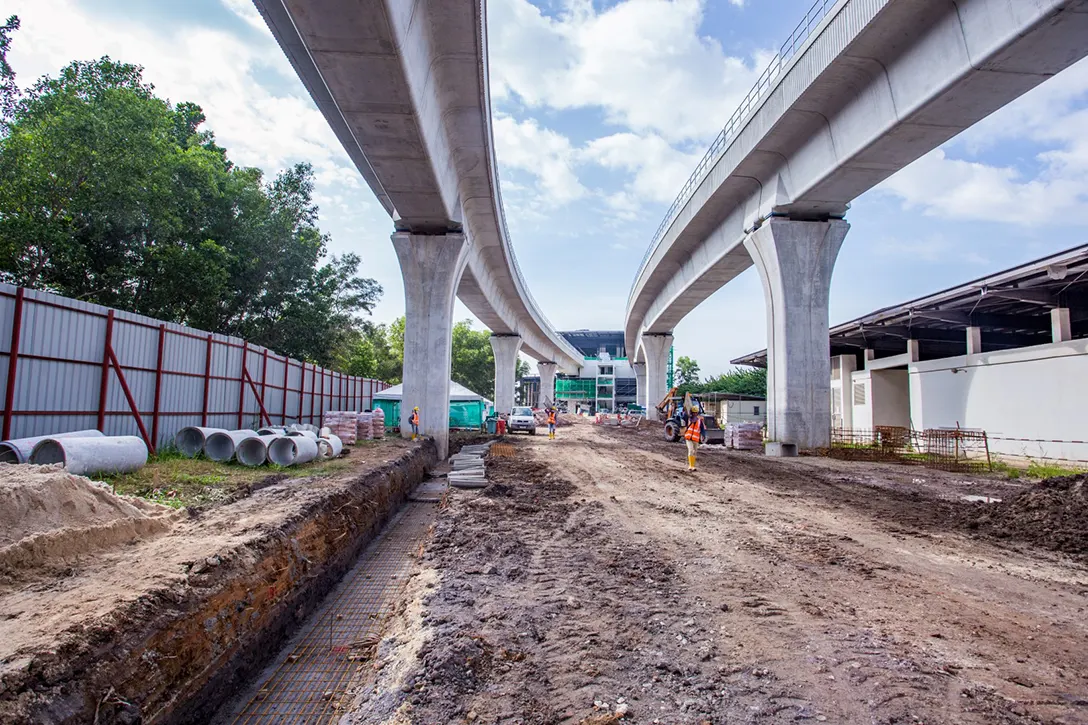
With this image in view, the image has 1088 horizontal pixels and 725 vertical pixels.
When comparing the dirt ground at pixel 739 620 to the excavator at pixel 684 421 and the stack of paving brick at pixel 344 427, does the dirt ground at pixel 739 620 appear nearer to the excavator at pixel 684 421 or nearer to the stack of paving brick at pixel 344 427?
the stack of paving brick at pixel 344 427

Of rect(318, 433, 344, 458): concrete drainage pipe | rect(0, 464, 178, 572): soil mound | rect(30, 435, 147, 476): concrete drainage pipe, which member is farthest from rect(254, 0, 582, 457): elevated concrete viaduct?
rect(0, 464, 178, 572): soil mound

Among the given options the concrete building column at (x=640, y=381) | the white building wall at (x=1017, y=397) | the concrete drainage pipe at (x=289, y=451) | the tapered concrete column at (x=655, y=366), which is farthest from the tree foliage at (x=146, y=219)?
the concrete building column at (x=640, y=381)

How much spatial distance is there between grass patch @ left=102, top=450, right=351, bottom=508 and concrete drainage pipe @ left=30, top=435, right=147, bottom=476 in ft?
0.63

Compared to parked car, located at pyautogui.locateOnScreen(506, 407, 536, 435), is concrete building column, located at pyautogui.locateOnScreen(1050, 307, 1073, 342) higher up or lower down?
higher up

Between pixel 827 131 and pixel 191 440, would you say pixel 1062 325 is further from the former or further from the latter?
pixel 191 440

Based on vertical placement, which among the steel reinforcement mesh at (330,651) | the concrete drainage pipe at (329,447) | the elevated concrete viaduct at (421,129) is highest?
the elevated concrete viaduct at (421,129)

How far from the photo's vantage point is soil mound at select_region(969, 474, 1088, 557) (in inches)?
307

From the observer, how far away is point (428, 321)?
791 inches

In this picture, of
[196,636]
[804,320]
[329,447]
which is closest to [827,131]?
[804,320]

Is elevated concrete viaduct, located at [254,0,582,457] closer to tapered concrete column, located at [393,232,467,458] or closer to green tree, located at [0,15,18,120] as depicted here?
tapered concrete column, located at [393,232,467,458]

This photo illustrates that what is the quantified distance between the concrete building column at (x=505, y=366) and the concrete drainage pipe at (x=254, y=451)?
30.9m

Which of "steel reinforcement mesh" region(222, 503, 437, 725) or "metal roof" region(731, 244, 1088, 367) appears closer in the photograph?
"steel reinforcement mesh" region(222, 503, 437, 725)

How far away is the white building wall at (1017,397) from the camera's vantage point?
55.6ft

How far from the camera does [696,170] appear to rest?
877 inches
